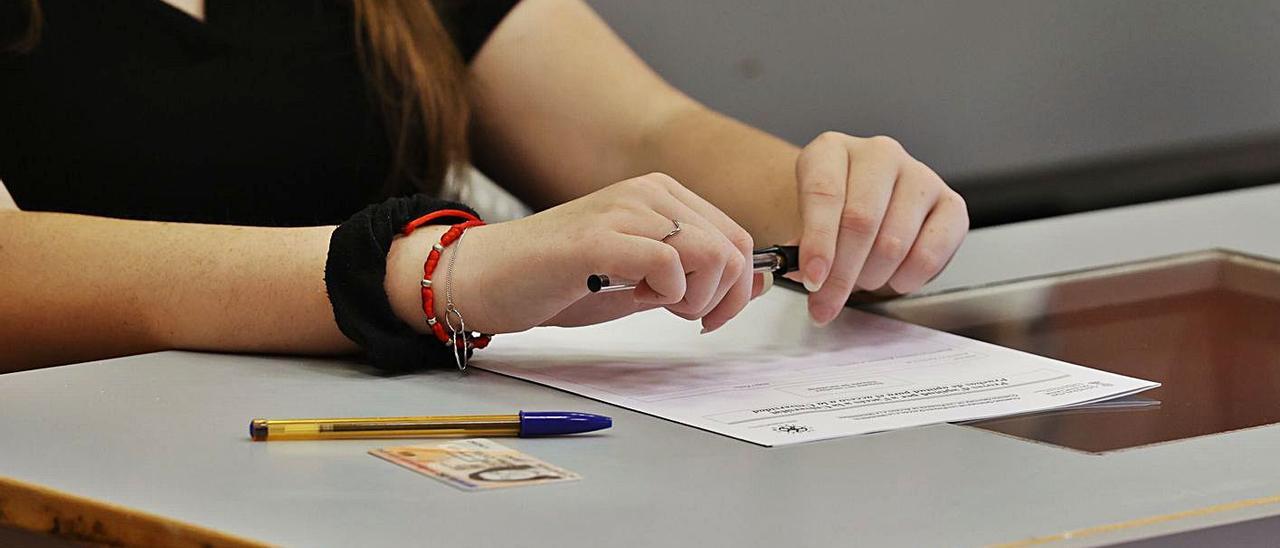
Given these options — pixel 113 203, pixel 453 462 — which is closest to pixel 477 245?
pixel 453 462

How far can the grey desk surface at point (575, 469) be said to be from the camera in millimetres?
575

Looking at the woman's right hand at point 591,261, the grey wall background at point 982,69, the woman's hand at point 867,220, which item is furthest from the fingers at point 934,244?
the grey wall background at point 982,69

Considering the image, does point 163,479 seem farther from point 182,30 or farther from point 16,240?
point 182,30

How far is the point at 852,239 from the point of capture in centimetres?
94

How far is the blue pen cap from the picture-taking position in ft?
2.33

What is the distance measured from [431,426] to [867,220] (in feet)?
1.12

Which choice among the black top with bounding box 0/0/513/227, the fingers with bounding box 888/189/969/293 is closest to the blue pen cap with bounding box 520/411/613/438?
the fingers with bounding box 888/189/969/293

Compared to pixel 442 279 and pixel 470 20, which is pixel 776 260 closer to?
pixel 442 279

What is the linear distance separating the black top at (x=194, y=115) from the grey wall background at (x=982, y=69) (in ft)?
1.54

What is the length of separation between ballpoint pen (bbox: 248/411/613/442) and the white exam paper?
0.06m

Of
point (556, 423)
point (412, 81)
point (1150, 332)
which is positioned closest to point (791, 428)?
point (556, 423)

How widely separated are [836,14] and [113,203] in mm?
928

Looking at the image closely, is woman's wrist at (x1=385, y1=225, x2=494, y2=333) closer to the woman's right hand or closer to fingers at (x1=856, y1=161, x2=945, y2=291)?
the woman's right hand

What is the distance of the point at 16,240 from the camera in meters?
0.95
